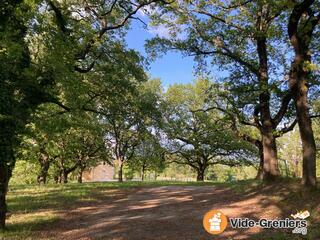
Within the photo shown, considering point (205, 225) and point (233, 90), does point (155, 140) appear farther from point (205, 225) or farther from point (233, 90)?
point (205, 225)

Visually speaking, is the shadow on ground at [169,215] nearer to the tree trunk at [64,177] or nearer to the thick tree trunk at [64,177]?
the tree trunk at [64,177]

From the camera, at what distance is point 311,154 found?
42.7 feet

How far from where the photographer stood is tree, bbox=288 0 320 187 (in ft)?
42.7

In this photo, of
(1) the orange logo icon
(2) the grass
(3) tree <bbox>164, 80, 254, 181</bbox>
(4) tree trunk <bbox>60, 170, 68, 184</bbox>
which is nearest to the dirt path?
(1) the orange logo icon

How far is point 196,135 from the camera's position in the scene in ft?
149

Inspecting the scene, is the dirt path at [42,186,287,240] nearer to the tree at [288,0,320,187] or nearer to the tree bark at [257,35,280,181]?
the tree at [288,0,320,187]

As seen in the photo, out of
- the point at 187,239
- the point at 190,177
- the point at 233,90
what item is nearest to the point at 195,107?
the point at 233,90

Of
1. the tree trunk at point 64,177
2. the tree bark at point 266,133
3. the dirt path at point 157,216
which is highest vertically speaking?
the tree bark at point 266,133

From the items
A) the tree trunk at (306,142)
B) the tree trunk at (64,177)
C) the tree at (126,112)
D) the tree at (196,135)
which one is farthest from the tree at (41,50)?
the tree trunk at (64,177)

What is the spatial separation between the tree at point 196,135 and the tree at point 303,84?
30.8m

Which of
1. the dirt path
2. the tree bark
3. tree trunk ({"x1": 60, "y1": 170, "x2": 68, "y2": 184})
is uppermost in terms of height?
the tree bark

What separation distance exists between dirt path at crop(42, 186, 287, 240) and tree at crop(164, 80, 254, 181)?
28.8 m

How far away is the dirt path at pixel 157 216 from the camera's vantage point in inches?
401

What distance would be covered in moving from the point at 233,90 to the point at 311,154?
7950 mm
